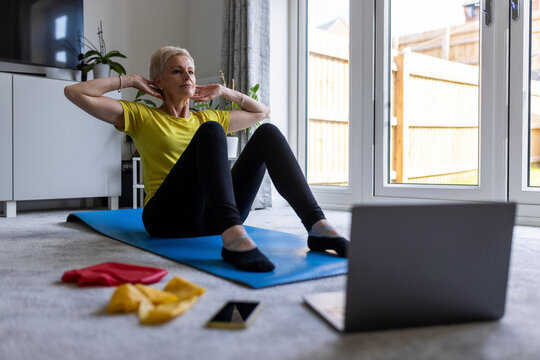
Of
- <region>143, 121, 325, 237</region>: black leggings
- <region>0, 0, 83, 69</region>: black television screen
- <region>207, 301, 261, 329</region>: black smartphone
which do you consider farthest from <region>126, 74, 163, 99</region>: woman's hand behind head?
<region>0, 0, 83, 69</region>: black television screen

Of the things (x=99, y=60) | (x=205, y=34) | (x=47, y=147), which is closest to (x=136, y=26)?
(x=205, y=34)

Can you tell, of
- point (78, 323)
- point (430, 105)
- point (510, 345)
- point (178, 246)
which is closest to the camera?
point (510, 345)

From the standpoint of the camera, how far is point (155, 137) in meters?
1.75

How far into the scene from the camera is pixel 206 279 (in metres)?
1.23

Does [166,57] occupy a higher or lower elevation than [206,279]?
higher

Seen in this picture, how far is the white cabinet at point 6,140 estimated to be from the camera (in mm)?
2754

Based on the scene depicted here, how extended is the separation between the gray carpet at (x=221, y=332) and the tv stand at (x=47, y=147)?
1699 mm

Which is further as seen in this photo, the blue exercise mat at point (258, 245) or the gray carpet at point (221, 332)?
the blue exercise mat at point (258, 245)

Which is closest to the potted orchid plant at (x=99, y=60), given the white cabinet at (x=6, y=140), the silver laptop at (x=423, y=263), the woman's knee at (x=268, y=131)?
the white cabinet at (x=6, y=140)

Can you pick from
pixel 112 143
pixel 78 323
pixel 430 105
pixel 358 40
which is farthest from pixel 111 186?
pixel 78 323

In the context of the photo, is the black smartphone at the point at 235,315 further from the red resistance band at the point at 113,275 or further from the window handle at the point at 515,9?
the window handle at the point at 515,9

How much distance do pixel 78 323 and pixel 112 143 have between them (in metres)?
2.47

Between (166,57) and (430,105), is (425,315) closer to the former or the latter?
(166,57)

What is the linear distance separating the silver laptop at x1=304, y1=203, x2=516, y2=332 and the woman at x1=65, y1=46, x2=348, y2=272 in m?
0.46
